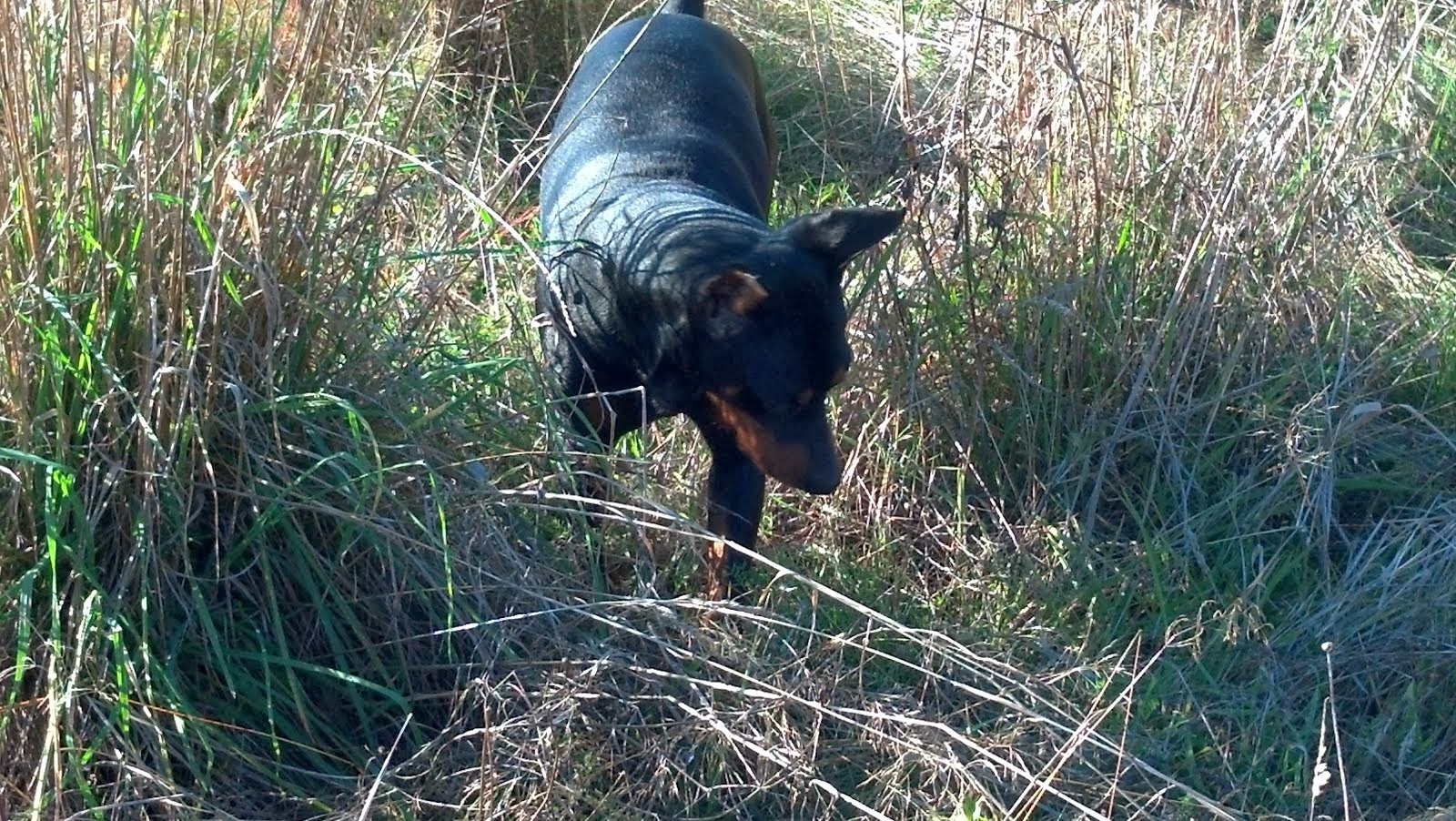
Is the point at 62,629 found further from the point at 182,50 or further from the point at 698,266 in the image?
the point at 698,266

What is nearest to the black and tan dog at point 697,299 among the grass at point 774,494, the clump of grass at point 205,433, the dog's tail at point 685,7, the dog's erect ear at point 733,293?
the dog's erect ear at point 733,293

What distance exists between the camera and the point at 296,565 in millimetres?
2842

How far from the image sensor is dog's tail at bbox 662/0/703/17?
5059 mm

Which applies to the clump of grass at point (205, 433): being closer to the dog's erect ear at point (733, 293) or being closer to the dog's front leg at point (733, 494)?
the dog's erect ear at point (733, 293)

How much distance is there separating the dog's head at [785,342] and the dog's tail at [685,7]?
69.6 inches

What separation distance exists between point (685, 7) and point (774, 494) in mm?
1767

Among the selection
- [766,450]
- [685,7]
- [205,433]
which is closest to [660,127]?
[685,7]

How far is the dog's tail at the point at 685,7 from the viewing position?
16.6 ft

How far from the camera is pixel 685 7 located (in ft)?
16.7

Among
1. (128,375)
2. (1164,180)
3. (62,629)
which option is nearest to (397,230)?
(128,375)

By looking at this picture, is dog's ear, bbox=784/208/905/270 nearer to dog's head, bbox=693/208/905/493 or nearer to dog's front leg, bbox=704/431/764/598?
dog's head, bbox=693/208/905/493

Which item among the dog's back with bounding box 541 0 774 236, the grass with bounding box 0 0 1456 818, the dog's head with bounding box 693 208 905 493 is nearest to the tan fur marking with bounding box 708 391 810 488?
the dog's head with bounding box 693 208 905 493

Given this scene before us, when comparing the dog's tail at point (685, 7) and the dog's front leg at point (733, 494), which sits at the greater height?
the dog's tail at point (685, 7)

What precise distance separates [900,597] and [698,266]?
35.8 inches
